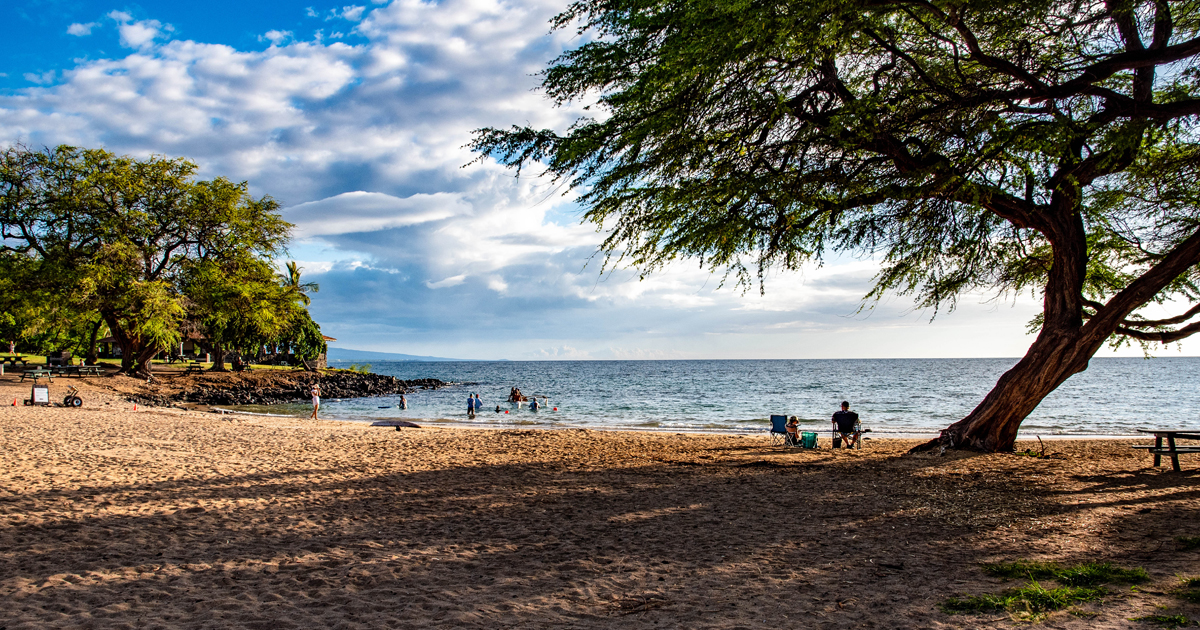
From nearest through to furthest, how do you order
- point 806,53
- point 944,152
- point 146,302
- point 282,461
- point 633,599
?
point 633,599
point 806,53
point 944,152
point 282,461
point 146,302

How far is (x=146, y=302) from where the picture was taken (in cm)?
3067

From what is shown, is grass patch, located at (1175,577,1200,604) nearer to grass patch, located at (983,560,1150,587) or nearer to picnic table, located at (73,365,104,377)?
grass patch, located at (983,560,1150,587)

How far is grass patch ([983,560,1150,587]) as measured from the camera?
5.21m

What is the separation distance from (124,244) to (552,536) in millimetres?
34791

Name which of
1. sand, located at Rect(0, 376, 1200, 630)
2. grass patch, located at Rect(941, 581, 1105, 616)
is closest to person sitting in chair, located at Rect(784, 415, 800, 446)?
sand, located at Rect(0, 376, 1200, 630)

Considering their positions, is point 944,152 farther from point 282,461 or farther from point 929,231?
point 282,461

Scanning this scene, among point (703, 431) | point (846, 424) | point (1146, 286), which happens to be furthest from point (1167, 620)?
point (703, 431)

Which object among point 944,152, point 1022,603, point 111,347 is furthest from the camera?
point 111,347

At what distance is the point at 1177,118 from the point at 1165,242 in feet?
16.9

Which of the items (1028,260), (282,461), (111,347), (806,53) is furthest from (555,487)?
(111,347)

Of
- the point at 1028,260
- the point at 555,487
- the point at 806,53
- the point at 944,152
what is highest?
the point at 806,53

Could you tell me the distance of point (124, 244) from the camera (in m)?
31.6

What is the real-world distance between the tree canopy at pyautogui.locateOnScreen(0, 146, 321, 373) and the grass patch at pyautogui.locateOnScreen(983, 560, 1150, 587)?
3623 centimetres

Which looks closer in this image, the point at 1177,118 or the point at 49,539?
the point at 49,539
